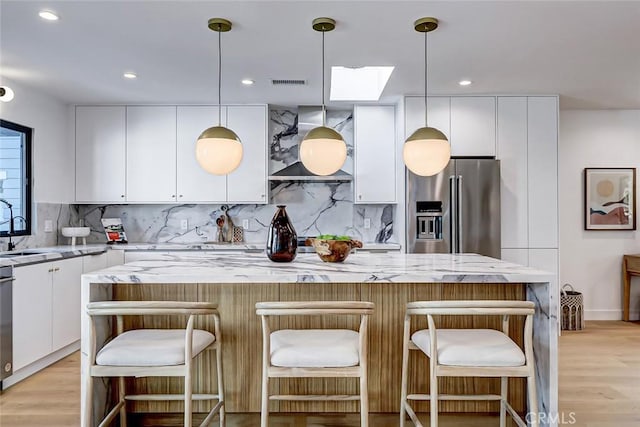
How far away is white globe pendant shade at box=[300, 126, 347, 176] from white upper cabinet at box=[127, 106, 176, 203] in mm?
2469

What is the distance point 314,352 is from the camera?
72.6 inches

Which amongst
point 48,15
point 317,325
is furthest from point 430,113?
point 48,15

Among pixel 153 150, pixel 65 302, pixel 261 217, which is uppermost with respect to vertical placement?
pixel 153 150

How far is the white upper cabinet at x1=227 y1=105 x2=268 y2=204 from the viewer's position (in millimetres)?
4613

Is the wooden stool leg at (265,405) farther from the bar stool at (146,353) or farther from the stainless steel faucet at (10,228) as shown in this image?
the stainless steel faucet at (10,228)

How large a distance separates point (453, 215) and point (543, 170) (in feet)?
3.53

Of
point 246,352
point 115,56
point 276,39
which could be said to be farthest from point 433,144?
point 115,56

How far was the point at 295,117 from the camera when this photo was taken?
4.93 meters

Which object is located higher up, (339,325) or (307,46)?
(307,46)

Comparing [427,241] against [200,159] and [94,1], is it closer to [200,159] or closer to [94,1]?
[200,159]

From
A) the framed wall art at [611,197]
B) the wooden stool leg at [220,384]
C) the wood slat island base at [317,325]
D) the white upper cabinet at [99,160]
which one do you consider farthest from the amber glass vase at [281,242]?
the framed wall art at [611,197]

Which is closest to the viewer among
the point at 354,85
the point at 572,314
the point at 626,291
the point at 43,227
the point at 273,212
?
the point at 43,227

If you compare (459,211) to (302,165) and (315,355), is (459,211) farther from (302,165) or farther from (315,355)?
(315,355)

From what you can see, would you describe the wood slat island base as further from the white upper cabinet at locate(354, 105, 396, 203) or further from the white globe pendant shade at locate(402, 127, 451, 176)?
the white upper cabinet at locate(354, 105, 396, 203)
